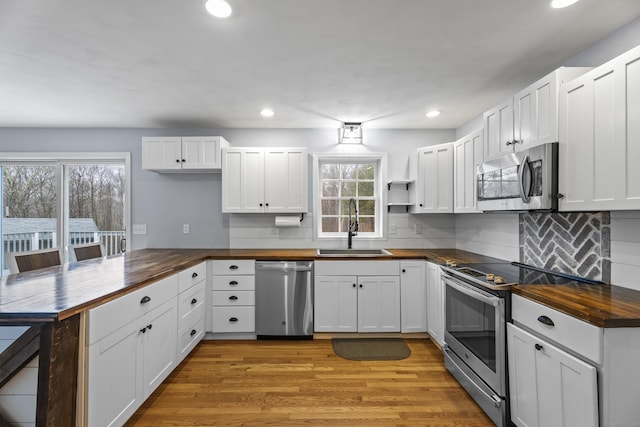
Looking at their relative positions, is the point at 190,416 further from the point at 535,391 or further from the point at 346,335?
the point at 535,391

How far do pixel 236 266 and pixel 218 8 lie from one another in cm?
230

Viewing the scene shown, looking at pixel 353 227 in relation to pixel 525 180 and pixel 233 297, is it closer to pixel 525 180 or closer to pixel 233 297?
pixel 233 297

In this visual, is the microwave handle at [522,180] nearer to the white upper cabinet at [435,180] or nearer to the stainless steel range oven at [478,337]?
the stainless steel range oven at [478,337]

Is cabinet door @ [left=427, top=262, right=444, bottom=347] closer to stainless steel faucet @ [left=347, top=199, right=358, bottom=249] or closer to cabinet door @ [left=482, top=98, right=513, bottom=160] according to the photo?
stainless steel faucet @ [left=347, top=199, right=358, bottom=249]

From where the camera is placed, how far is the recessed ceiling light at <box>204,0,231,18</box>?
1521mm

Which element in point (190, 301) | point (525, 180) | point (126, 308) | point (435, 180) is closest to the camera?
point (126, 308)

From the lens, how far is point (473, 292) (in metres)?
2.04

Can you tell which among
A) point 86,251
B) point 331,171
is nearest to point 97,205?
point 86,251

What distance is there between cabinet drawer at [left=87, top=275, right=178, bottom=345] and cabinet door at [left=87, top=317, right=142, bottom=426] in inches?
1.6

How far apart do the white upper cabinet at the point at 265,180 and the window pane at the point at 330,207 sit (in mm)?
468

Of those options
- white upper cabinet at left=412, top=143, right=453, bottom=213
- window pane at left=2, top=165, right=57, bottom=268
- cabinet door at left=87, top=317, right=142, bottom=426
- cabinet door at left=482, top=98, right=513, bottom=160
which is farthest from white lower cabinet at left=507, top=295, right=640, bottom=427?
window pane at left=2, top=165, right=57, bottom=268

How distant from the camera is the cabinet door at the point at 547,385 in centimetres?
128

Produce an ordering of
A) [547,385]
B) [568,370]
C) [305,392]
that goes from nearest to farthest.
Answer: [568,370], [547,385], [305,392]

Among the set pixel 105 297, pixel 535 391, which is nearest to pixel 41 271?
pixel 105 297
